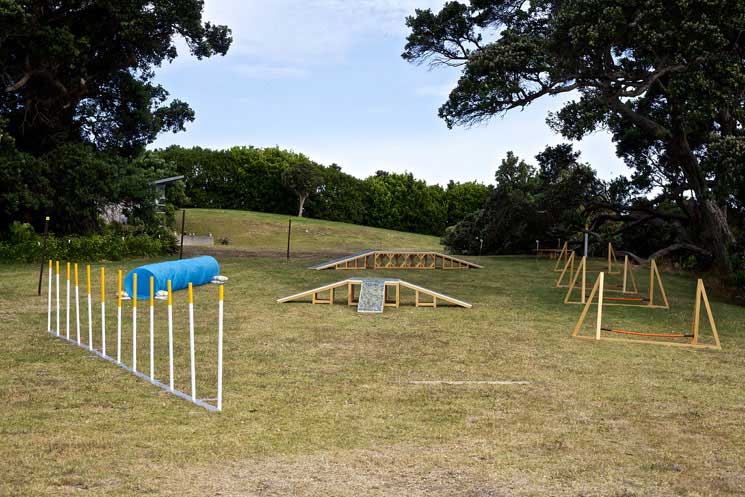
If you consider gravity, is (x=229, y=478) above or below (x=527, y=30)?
below

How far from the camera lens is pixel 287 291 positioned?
63.5ft

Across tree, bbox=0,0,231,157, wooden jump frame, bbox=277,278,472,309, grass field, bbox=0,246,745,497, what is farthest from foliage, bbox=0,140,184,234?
grass field, bbox=0,246,745,497

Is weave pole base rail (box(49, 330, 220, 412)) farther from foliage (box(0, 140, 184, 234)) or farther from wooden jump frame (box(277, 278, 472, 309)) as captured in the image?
foliage (box(0, 140, 184, 234))

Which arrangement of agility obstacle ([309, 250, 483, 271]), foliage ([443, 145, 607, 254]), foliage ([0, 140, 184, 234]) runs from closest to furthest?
foliage ([0, 140, 184, 234]), agility obstacle ([309, 250, 483, 271]), foliage ([443, 145, 607, 254])

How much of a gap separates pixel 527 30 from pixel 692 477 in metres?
21.9

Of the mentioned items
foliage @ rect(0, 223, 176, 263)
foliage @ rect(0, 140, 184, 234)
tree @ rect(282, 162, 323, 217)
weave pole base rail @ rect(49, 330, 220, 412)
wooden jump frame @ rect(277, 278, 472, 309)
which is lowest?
weave pole base rail @ rect(49, 330, 220, 412)

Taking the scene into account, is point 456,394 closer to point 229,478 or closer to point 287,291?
point 229,478

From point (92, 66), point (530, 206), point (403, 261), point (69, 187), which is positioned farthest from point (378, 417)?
point (530, 206)

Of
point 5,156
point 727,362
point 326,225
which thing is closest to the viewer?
point 727,362

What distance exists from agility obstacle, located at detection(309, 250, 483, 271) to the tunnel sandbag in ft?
22.1

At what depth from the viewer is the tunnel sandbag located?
16.6 m

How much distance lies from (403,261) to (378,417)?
22457mm

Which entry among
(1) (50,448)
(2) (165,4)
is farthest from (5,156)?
(1) (50,448)

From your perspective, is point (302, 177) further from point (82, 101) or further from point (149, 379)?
point (149, 379)
